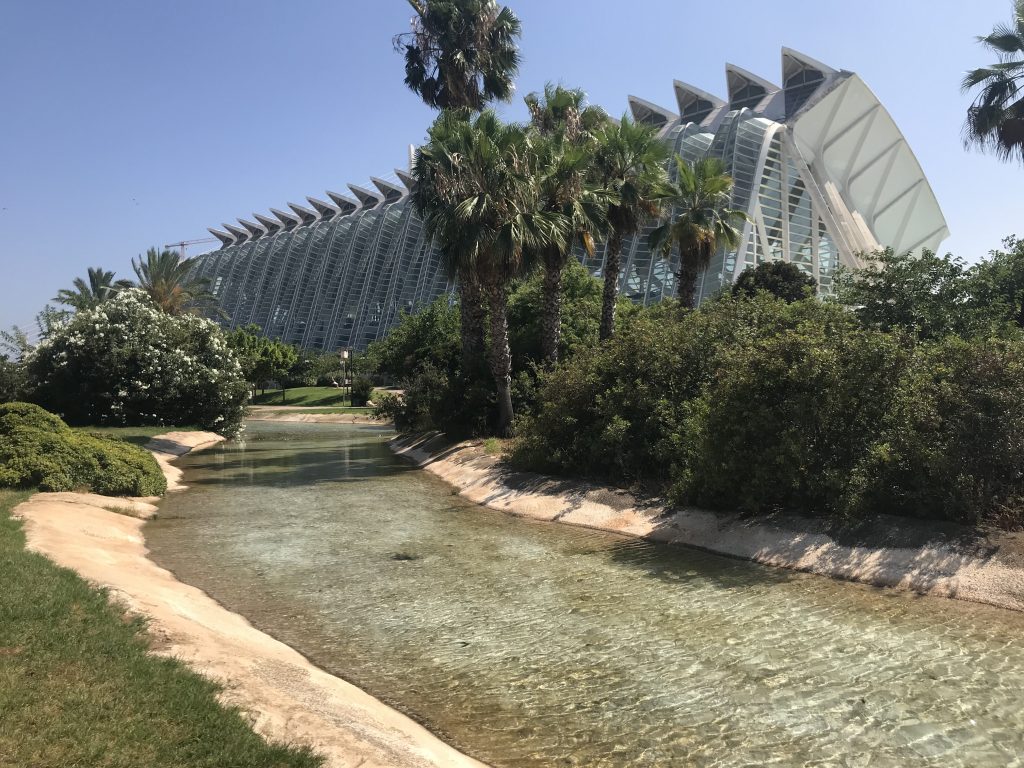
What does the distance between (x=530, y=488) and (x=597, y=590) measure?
767cm

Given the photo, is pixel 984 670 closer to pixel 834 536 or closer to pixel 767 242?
pixel 834 536

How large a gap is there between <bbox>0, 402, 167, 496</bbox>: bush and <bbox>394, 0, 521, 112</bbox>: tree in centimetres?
1838

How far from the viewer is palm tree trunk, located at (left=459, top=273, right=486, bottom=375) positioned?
2634cm

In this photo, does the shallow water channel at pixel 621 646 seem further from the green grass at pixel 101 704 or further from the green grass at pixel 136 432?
the green grass at pixel 136 432

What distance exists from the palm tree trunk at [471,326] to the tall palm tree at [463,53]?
1.18 feet

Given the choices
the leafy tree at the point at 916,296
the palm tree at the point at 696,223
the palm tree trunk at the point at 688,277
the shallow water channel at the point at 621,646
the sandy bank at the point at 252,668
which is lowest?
the shallow water channel at the point at 621,646

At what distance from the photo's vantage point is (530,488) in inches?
690

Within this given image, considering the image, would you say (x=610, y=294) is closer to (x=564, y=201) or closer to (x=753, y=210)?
(x=564, y=201)

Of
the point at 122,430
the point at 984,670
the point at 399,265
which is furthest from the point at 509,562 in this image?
the point at 399,265

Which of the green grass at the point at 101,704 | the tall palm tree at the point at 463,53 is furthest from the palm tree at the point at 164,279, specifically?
the green grass at the point at 101,704

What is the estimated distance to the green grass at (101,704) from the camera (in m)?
4.02

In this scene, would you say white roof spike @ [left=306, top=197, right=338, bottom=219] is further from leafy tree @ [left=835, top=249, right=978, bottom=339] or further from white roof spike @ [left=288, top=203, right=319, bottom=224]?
leafy tree @ [left=835, top=249, right=978, bottom=339]

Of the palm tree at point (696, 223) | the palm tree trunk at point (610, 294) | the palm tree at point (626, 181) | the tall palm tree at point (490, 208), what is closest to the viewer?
the tall palm tree at point (490, 208)

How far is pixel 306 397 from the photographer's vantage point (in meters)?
73.4
